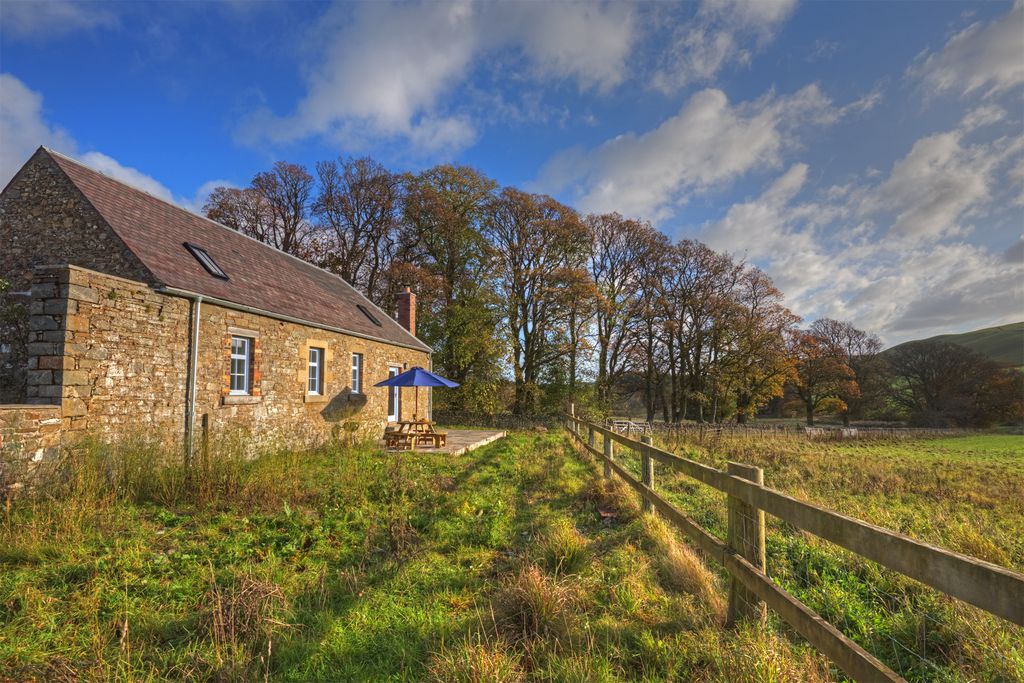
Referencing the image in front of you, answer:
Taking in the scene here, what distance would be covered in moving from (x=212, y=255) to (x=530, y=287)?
18023mm

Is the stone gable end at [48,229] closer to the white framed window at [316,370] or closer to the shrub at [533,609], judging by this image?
the white framed window at [316,370]

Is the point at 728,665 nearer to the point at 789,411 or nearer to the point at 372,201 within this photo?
the point at 372,201

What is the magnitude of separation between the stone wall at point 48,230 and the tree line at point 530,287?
15908mm

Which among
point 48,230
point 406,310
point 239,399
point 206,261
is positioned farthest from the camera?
point 406,310

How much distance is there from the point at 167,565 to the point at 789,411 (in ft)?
179

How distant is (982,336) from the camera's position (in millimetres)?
108000

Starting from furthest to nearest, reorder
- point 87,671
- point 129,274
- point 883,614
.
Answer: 1. point 129,274
2. point 883,614
3. point 87,671

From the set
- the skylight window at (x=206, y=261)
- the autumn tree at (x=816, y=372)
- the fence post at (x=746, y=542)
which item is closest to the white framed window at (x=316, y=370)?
the skylight window at (x=206, y=261)

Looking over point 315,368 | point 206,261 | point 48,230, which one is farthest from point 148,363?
point 315,368

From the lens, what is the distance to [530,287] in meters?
27.8

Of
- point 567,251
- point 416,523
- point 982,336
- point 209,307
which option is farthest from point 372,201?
point 982,336

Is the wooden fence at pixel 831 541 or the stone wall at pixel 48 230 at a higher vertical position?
the stone wall at pixel 48 230

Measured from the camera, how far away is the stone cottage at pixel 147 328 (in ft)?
23.8

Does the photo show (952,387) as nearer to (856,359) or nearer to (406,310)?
(856,359)
